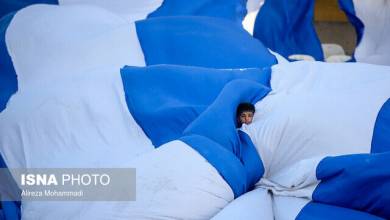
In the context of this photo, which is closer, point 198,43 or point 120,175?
point 120,175

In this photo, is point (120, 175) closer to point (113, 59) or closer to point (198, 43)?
point (113, 59)

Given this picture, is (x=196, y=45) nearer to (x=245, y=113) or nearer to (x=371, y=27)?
(x=245, y=113)

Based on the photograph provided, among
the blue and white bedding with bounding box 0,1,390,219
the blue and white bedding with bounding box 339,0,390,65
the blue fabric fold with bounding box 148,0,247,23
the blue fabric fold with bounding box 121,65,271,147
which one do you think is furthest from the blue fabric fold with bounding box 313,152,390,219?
the blue fabric fold with bounding box 148,0,247,23

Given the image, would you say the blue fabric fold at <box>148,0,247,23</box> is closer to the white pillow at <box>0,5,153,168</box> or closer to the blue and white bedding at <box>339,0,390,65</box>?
the white pillow at <box>0,5,153,168</box>

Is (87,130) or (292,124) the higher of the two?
(292,124)

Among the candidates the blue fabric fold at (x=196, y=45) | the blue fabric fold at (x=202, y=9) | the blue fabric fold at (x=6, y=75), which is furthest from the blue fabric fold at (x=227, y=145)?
the blue fabric fold at (x=202, y=9)

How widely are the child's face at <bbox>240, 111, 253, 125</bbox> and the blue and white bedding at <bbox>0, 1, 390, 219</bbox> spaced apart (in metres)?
0.02

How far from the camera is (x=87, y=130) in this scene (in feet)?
3.81

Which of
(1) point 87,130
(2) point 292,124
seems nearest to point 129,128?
(1) point 87,130

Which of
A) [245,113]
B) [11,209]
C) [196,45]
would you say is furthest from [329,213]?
[196,45]

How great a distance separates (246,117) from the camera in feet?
3.62

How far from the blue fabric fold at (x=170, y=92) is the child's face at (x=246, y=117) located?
0.11 meters

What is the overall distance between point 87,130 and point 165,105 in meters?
0.20

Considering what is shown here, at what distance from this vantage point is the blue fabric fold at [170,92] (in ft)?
3.82
